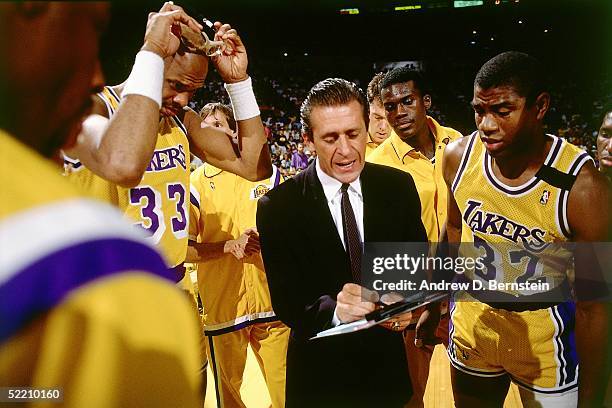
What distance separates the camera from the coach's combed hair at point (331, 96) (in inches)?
71.4

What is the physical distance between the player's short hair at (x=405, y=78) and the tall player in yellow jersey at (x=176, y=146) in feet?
1.74

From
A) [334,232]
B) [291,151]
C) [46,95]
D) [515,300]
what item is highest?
[291,151]

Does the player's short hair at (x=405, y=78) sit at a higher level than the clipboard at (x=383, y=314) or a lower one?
higher

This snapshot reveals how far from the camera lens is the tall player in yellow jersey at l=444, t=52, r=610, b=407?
176cm

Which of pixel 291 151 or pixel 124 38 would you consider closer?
pixel 124 38

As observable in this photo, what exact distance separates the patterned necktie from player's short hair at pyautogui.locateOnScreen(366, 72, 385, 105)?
36 centimetres

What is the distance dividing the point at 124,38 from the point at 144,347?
1355 mm

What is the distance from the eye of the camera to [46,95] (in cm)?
80

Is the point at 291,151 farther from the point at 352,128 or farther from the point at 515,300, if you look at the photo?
the point at 515,300

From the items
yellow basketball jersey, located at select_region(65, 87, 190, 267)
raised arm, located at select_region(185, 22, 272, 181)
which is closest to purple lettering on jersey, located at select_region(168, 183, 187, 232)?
yellow basketball jersey, located at select_region(65, 87, 190, 267)

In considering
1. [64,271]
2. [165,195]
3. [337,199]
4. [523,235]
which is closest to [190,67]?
[165,195]

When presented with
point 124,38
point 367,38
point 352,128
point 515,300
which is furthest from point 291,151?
point 515,300

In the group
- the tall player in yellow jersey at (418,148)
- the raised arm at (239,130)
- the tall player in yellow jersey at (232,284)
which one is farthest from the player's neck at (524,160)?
the tall player in yellow jersey at (232,284)

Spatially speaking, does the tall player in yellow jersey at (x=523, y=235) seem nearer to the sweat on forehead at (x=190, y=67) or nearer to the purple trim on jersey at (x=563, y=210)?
the purple trim on jersey at (x=563, y=210)
